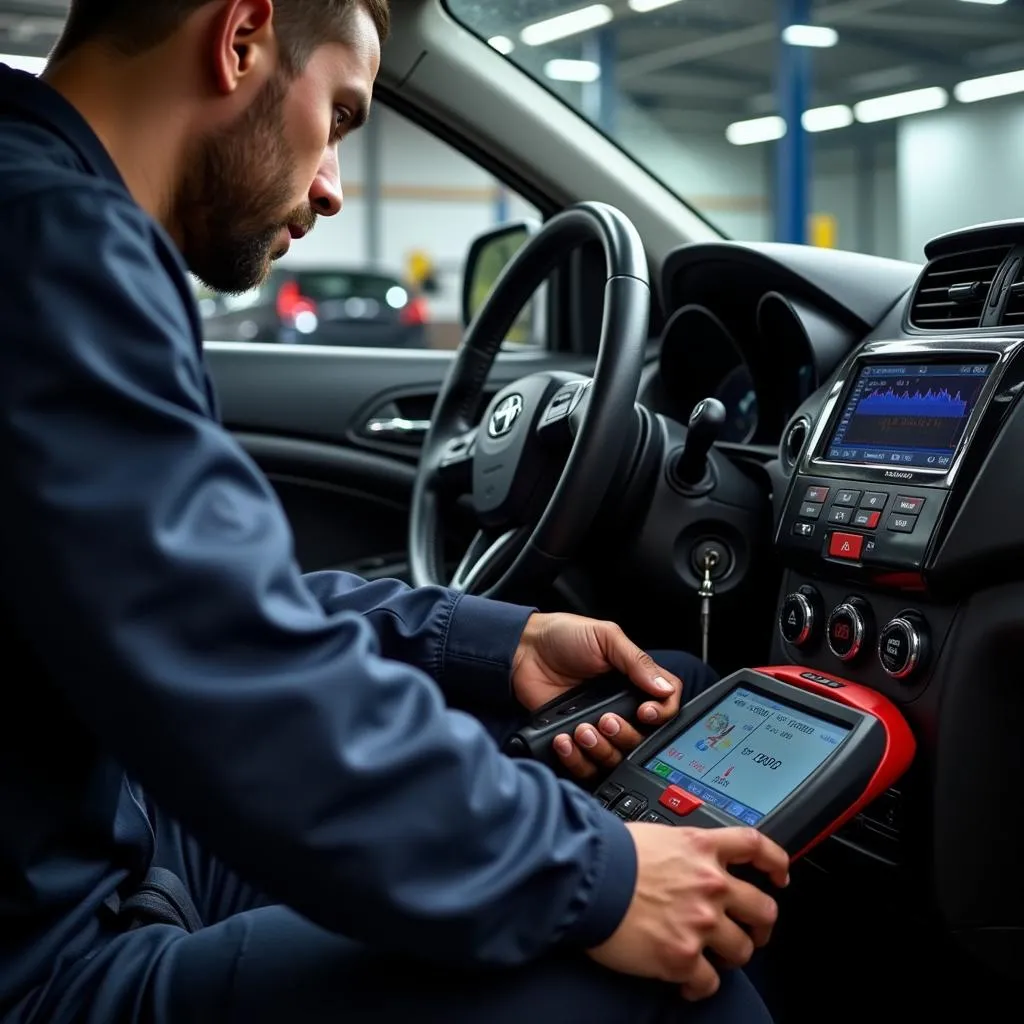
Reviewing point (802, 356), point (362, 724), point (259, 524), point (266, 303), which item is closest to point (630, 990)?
point (362, 724)

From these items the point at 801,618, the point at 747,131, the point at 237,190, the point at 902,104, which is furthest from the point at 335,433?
A: the point at 902,104

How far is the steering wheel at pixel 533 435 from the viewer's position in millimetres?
1306

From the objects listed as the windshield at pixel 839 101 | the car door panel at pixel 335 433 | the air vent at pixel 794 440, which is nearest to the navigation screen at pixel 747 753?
the air vent at pixel 794 440

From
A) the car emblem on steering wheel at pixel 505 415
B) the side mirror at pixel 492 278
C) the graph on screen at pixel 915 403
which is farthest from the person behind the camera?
the side mirror at pixel 492 278

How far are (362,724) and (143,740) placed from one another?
0.36ft

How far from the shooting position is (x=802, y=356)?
4.99 feet

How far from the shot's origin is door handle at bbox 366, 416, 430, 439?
2.22m

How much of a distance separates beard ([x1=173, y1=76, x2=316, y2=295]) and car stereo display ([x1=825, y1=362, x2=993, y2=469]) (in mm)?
591

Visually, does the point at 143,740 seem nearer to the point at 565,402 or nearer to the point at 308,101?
the point at 308,101

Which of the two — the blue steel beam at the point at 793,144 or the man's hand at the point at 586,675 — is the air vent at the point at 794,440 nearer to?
the man's hand at the point at 586,675

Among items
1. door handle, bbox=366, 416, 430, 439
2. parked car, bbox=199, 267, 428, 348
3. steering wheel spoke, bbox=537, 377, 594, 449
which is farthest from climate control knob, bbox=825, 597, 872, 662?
parked car, bbox=199, 267, 428, 348

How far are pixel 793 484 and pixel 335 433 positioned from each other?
1.03m

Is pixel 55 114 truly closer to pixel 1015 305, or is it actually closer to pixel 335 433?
pixel 1015 305

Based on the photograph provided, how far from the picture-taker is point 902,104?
11766mm
